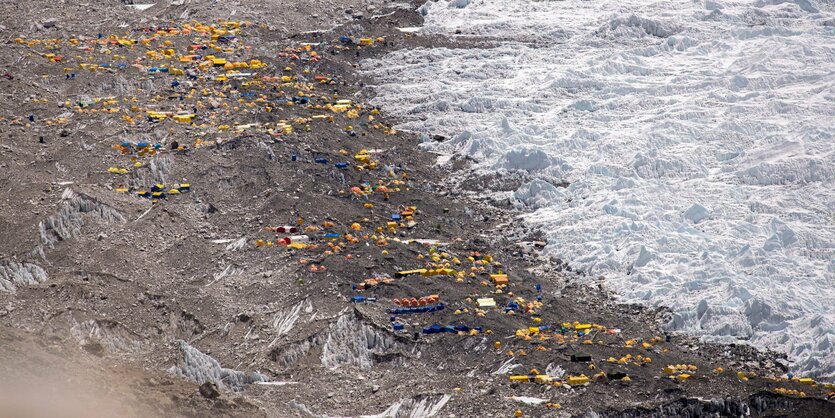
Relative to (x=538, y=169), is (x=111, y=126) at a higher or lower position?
higher

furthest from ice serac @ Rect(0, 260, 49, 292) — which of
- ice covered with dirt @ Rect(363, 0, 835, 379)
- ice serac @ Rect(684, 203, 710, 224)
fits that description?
ice serac @ Rect(684, 203, 710, 224)

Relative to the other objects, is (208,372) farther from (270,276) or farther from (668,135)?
(668,135)

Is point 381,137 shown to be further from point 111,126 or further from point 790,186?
point 790,186

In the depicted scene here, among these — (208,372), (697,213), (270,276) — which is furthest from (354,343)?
(697,213)

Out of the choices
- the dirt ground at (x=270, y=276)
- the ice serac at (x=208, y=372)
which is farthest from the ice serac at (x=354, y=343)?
the ice serac at (x=208, y=372)

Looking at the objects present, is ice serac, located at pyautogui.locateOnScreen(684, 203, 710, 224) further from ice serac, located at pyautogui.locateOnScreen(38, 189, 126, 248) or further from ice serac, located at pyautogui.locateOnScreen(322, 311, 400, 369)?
ice serac, located at pyautogui.locateOnScreen(38, 189, 126, 248)

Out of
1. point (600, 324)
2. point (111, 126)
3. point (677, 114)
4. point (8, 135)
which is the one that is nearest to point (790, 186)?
point (677, 114)

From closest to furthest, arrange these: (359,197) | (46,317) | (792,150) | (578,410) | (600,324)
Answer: (578,410)
(46,317)
(600,324)
(359,197)
(792,150)
